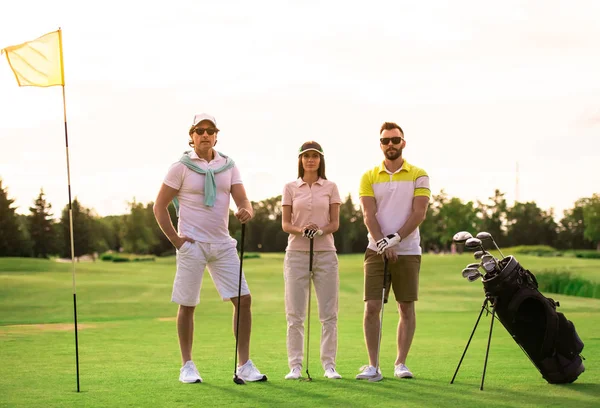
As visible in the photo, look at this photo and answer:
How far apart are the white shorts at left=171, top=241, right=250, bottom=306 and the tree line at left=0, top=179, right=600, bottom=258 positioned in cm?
4389

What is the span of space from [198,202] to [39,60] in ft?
Result: 6.27

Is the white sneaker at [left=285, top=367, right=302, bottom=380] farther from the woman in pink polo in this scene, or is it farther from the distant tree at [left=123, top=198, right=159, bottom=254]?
the distant tree at [left=123, top=198, right=159, bottom=254]

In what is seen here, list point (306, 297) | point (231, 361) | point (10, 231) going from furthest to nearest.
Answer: point (10, 231) → point (231, 361) → point (306, 297)

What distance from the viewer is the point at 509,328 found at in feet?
24.3

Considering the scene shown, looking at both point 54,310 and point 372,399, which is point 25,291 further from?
point 372,399

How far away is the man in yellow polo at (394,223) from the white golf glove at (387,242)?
→ 0.12m

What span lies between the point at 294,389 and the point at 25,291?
18.5 meters

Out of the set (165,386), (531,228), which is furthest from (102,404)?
(531,228)

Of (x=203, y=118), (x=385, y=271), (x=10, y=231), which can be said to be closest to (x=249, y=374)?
(x=385, y=271)

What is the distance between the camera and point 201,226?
7598 mm

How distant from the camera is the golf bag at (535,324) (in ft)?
23.7

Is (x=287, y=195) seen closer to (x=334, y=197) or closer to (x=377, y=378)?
(x=334, y=197)

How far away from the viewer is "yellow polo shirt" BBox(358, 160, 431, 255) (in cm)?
784

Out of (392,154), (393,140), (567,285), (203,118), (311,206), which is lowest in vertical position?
(567,285)
